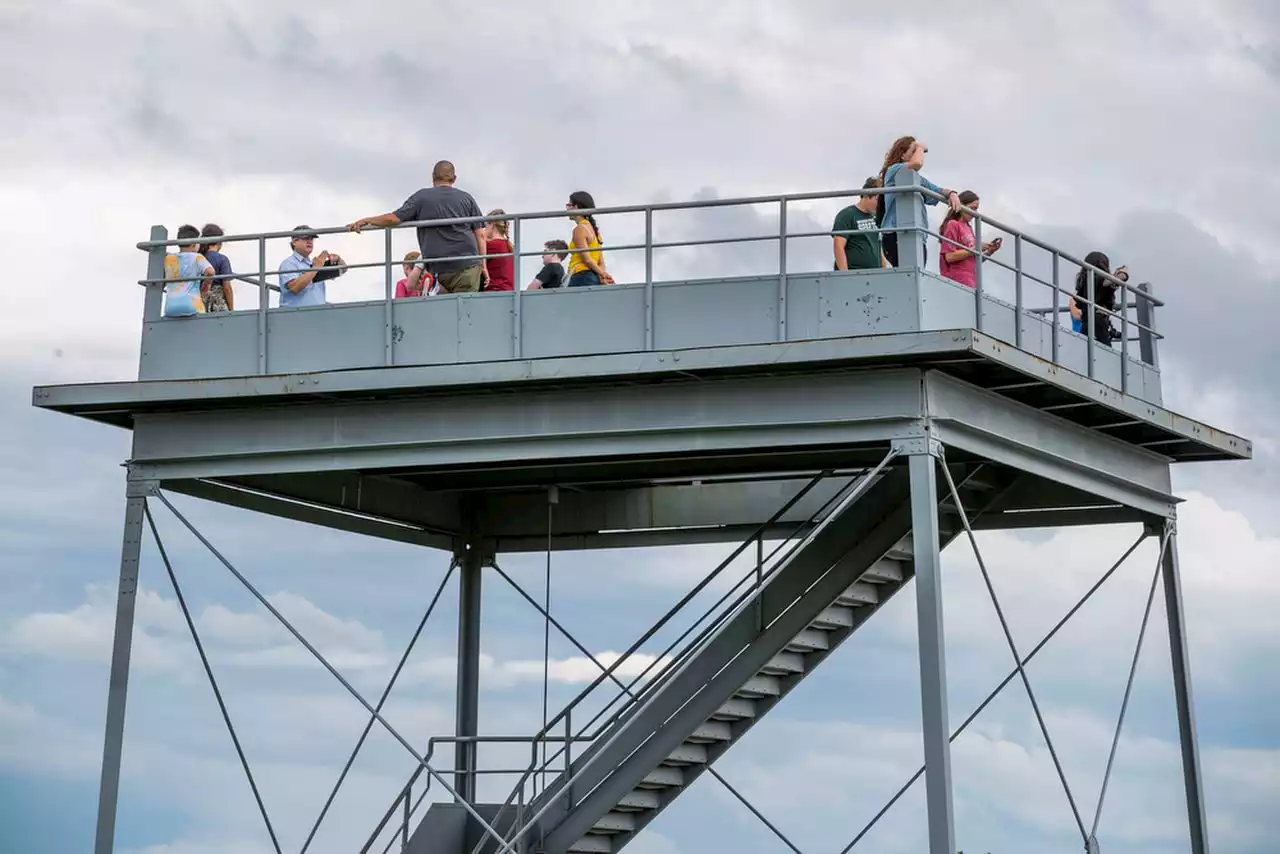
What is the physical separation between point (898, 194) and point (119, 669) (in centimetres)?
1054

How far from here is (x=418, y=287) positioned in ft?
87.1

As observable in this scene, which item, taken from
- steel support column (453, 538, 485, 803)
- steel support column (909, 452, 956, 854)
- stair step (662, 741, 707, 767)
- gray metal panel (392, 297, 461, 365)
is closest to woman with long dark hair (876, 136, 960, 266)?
steel support column (909, 452, 956, 854)

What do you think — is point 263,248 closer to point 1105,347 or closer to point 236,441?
point 236,441

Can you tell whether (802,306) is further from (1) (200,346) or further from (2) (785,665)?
(1) (200,346)

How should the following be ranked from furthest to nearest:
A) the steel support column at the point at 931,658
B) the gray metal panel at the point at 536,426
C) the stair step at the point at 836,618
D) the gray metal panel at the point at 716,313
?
the stair step at the point at 836,618, the gray metal panel at the point at 716,313, the gray metal panel at the point at 536,426, the steel support column at the point at 931,658

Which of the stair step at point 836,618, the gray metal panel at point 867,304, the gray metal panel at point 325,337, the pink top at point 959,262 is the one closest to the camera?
the gray metal panel at point 867,304

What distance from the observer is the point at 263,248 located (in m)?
25.5

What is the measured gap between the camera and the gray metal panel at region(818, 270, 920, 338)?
22.8 metres

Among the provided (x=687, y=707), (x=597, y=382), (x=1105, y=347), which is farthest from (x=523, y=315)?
(x=1105, y=347)

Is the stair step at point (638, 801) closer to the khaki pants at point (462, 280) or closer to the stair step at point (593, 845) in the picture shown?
the stair step at point (593, 845)

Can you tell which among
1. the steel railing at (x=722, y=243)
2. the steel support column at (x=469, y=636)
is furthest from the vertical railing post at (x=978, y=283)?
the steel support column at (x=469, y=636)

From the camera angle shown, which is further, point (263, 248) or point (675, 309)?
point (263, 248)

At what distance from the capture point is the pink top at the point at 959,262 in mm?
24203

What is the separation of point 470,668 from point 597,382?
1027 centimetres
